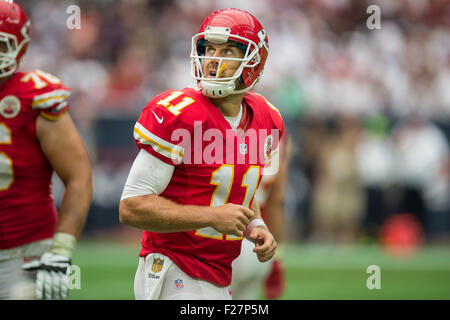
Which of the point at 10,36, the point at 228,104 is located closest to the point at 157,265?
the point at 228,104

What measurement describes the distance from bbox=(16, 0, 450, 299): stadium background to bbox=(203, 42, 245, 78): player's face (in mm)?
5369

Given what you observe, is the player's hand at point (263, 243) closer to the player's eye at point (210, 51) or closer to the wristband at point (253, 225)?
the wristband at point (253, 225)

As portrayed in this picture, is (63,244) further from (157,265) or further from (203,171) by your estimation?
(203,171)

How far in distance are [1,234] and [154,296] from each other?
924 mm

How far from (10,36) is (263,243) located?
161cm

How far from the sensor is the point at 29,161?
3.57 metres

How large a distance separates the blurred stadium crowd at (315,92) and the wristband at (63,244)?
251 inches

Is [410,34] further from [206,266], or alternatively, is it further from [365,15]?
[206,266]

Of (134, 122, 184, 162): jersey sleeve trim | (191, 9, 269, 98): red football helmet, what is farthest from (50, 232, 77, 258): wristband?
(191, 9, 269, 98): red football helmet

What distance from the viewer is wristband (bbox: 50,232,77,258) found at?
347cm

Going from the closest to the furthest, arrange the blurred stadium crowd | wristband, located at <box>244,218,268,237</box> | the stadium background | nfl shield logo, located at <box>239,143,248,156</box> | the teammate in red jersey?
nfl shield logo, located at <box>239,143,248,156</box> < wristband, located at <box>244,218,268,237</box> < the teammate in red jersey < the stadium background < the blurred stadium crowd

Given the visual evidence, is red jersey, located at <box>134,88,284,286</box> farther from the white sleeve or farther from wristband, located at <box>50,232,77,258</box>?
wristband, located at <box>50,232,77,258</box>

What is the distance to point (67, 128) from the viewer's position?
11.8ft

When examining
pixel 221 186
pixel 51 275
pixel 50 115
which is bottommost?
pixel 51 275
